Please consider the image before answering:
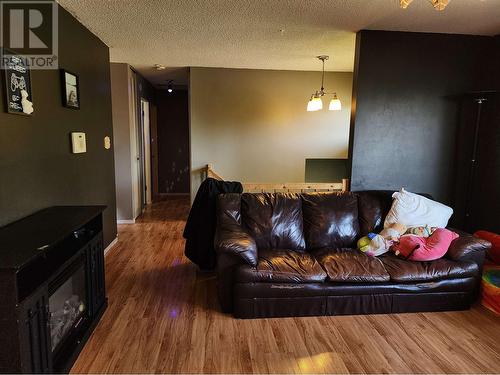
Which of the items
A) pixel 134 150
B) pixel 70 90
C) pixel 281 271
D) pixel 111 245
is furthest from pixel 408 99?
pixel 134 150

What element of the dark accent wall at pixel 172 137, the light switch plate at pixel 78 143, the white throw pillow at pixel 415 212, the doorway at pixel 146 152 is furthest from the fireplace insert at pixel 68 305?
the dark accent wall at pixel 172 137

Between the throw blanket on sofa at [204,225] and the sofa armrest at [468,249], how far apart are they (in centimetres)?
206

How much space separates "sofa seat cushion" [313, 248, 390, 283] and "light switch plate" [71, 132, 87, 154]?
2337 mm

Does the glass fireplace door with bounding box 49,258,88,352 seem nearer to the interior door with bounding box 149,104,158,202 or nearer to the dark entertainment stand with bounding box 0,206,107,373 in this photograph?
the dark entertainment stand with bounding box 0,206,107,373

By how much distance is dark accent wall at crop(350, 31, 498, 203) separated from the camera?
3.41m

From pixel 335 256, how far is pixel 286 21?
216 centimetres

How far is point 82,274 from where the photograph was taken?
2244mm

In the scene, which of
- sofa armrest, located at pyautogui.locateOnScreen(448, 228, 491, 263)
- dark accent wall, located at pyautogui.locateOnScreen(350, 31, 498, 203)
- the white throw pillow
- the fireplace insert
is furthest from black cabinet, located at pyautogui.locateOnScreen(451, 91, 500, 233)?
the fireplace insert

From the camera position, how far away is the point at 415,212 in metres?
3.11

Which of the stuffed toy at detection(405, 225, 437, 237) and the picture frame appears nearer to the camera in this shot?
the picture frame

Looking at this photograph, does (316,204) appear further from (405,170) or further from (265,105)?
(265,105)

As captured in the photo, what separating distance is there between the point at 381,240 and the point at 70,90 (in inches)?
118

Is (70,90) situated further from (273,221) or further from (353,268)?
(353,268)

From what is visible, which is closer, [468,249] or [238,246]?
[238,246]
